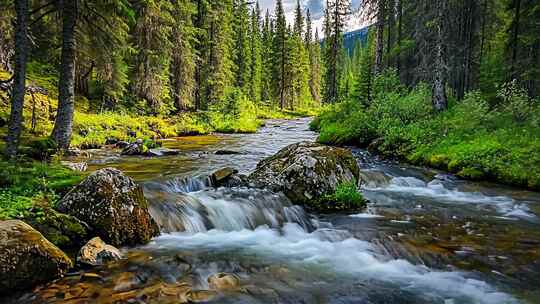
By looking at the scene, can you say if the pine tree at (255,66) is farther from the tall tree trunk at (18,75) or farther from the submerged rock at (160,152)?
the tall tree trunk at (18,75)

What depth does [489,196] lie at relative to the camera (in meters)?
10.7

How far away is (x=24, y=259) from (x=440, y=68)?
18.2m

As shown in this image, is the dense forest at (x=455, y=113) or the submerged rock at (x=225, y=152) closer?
the dense forest at (x=455, y=113)

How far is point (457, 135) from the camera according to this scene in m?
15.3

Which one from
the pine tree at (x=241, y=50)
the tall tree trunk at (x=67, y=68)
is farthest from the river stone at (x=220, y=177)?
the pine tree at (x=241, y=50)

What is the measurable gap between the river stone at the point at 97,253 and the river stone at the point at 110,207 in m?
0.38

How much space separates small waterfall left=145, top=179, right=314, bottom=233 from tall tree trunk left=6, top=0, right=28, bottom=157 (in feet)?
10.0

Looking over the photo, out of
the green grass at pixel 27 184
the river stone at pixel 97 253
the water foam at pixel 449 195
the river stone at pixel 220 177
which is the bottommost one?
the water foam at pixel 449 195

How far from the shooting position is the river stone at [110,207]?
20.9ft

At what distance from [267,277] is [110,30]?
11.2 metres

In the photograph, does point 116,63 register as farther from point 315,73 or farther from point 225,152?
point 315,73

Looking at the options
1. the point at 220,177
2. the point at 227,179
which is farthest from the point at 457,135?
the point at 220,177

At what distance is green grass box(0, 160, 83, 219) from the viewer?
611 cm

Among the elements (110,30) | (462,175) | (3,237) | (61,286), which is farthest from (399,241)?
(110,30)
